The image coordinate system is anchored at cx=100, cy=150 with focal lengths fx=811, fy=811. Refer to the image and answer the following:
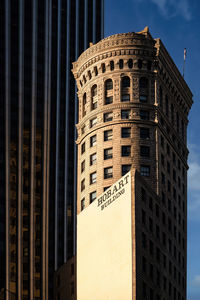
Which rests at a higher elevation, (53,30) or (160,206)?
(53,30)

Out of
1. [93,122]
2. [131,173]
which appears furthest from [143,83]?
[131,173]

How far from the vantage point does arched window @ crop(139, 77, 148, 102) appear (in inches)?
5507

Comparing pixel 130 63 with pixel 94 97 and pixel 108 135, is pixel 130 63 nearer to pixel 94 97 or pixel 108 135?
pixel 94 97

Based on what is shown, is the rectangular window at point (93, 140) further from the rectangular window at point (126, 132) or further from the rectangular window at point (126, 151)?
the rectangular window at point (126, 151)

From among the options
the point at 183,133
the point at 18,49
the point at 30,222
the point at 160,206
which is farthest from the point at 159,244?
the point at 18,49

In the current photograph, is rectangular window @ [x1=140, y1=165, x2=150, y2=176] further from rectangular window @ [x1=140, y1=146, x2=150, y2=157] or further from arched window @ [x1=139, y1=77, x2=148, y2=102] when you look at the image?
arched window @ [x1=139, y1=77, x2=148, y2=102]

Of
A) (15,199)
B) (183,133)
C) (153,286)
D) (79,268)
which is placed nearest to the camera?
(153,286)

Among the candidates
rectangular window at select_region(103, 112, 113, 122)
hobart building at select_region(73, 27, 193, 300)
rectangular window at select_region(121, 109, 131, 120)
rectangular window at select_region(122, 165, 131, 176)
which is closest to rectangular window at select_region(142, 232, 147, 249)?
hobart building at select_region(73, 27, 193, 300)

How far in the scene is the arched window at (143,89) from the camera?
139875 mm

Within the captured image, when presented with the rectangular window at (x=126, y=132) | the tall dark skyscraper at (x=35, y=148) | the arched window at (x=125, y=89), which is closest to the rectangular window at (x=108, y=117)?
the arched window at (x=125, y=89)

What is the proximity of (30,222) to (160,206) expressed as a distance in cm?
6109

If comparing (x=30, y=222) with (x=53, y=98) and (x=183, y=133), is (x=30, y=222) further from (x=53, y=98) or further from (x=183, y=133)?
(x=183, y=133)

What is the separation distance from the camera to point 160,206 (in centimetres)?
13325

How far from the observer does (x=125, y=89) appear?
140 meters
